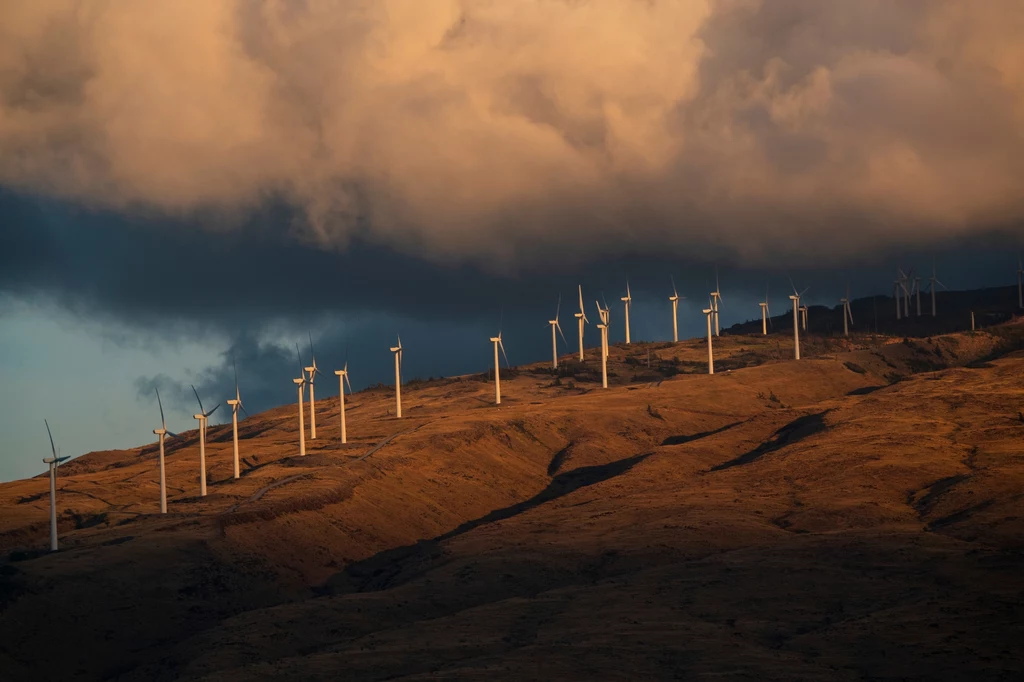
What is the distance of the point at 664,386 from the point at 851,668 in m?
134

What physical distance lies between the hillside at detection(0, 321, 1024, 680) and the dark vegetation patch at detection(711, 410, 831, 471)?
0.67 meters

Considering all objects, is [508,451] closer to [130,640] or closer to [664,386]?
[664,386]

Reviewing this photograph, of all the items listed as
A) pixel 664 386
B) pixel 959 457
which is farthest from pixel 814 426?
pixel 664 386

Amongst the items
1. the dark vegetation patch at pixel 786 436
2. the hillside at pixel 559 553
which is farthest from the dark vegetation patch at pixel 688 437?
the dark vegetation patch at pixel 786 436

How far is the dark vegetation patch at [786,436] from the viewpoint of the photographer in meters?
149

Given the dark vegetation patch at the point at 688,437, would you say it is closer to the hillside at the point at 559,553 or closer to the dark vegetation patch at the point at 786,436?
the hillside at the point at 559,553

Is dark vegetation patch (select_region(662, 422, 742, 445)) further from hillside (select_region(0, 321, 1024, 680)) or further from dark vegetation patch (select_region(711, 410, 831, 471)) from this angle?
dark vegetation patch (select_region(711, 410, 831, 471))

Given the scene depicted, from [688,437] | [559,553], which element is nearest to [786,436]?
[688,437]

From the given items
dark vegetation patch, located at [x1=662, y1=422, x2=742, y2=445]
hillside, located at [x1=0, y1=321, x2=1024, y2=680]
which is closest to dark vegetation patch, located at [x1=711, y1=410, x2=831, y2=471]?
hillside, located at [x1=0, y1=321, x2=1024, y2=680]

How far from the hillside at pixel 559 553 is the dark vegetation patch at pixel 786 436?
2.21 feet

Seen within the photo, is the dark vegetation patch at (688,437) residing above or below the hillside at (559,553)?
above

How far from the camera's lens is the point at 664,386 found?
19362 cm

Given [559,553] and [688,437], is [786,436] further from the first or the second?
[559,553]

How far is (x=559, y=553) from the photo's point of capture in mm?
97062
